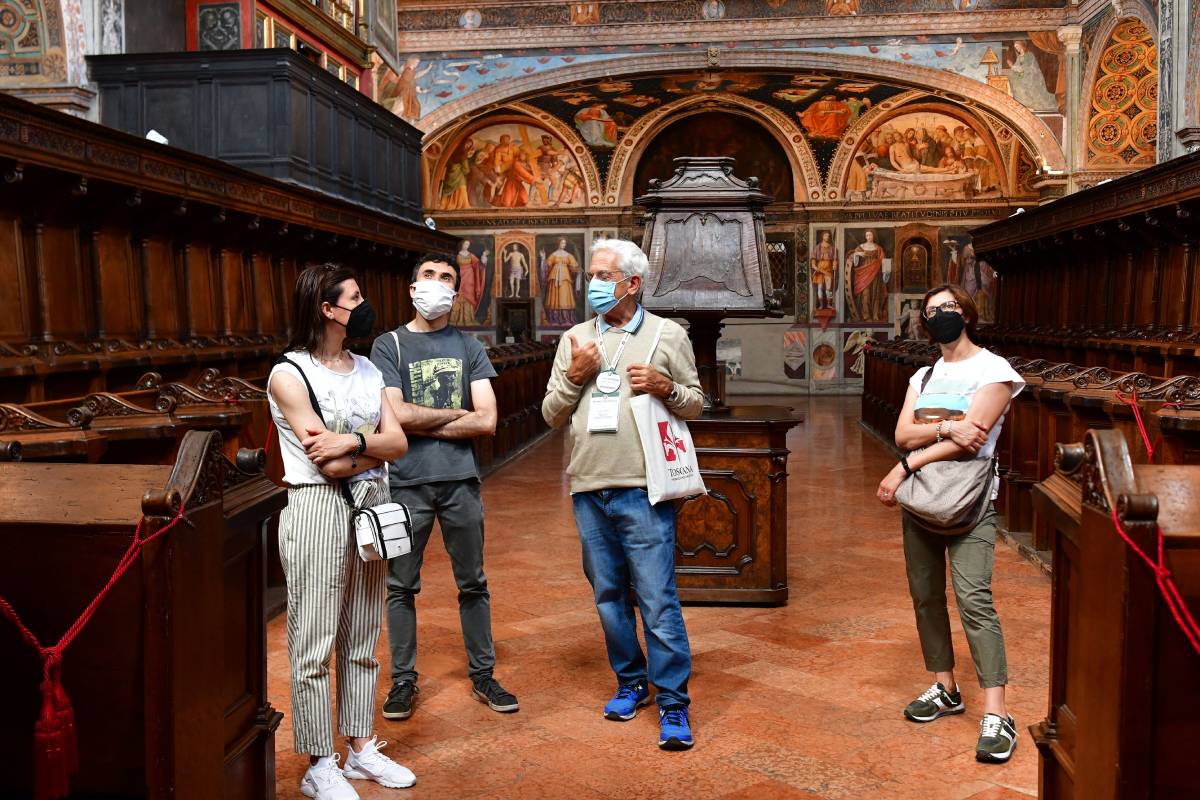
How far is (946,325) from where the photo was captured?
394 cm

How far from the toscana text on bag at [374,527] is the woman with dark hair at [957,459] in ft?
5.47

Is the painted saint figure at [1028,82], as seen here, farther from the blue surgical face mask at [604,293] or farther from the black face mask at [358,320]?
the black face mask at [358,320]

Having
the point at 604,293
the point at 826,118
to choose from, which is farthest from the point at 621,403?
the point at 826,118

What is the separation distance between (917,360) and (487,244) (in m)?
13.5

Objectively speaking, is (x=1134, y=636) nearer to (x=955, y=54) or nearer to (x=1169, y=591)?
(x=1169, y=591)

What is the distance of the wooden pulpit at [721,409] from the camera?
5945 millimetres

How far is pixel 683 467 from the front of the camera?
4.06m

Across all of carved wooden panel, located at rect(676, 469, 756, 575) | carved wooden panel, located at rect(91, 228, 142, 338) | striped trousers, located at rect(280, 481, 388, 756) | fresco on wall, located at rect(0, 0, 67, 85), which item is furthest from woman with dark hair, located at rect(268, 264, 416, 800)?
fresco on wall, located at rect(0, 0, 67, 85)

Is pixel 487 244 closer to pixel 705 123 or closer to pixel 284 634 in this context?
pixel 705 123

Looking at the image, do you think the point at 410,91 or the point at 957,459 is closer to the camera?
the point at 957,459

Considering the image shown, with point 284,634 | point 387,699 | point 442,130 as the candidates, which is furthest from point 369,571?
point 442,130

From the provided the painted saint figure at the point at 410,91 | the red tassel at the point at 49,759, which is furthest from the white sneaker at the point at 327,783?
the painted saint figure at the point at 410,91

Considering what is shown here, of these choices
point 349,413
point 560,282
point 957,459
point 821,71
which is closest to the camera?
point 349,413

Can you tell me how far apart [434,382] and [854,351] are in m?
19.4
